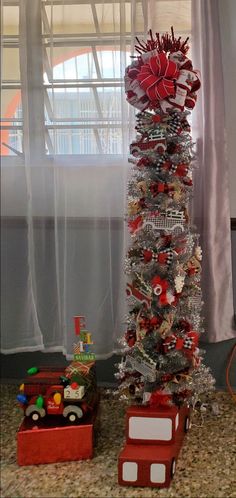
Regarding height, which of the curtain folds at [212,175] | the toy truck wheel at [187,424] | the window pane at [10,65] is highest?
the window pane at [10,65]

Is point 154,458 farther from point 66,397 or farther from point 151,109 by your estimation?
point 151,109

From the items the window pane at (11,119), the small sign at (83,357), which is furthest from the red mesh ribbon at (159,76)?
the small sign at (83,357)

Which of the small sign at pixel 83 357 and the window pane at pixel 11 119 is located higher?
the window pane at pixel 11 119

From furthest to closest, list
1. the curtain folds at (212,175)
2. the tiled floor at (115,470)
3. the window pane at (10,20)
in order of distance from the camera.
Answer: the window pane at (10,20) < the curtain folds at (212,175) < the tiled floor at (115,470)

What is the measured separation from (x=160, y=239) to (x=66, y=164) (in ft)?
2.33

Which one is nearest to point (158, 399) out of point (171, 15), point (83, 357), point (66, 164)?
point (83, 357)

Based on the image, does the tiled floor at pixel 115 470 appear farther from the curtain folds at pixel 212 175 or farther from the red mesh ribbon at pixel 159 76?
the red mesh ribbon at pixel 159 76

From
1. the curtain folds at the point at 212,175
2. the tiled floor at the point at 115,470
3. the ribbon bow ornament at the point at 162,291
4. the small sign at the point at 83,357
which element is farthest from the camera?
the curtain folds at the point at 212,175

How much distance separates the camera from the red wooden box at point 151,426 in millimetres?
1878

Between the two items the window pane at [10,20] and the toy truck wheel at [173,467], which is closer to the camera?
the toy truck wheel at [173,467]

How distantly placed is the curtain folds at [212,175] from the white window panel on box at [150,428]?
612mm

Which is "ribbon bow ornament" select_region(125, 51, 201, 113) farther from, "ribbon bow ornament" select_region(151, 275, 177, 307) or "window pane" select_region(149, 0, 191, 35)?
"ribbon bow ornament" select_region(151, 275, 177, 307)

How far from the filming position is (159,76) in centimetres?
187

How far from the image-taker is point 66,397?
2.00 metres
